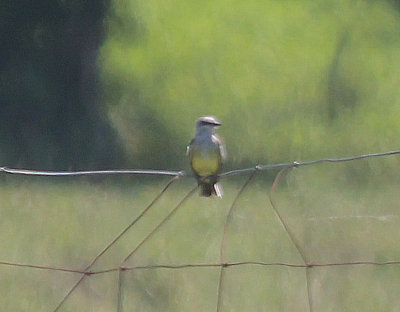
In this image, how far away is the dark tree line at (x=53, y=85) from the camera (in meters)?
9.16

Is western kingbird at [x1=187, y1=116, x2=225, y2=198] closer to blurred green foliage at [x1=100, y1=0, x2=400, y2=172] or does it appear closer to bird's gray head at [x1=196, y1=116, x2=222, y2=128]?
bird's gray head at [x1=196, y1=116, x2=222, y2=128]

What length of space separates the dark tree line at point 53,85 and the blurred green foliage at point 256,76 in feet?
0.64

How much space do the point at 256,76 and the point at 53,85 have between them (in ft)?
5.93

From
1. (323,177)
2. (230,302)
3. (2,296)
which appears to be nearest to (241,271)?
(230,302)

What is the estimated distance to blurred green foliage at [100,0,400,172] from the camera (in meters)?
9.56

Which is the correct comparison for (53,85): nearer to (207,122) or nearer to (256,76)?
(256,76)

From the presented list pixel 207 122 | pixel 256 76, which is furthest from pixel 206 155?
pixel 256 76

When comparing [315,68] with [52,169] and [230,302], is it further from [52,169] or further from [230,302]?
[230,302]

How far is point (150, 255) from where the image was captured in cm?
712

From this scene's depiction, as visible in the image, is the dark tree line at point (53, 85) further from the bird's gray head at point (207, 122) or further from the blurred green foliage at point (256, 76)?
the bird's gray head at point (207, 122)

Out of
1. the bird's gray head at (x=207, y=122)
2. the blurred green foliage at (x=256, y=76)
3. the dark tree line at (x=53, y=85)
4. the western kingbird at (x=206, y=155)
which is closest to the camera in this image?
the western kingbird at (x=206, y=155)

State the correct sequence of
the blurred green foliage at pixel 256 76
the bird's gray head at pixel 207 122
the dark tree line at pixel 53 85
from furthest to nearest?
the blurred green foliage at pixel 256 76
the dark tree line at pixel 53 85
the bird's gray head at pixel 207 122

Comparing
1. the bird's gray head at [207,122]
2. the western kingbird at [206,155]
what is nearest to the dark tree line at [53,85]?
the bird's gray head at [207,122]

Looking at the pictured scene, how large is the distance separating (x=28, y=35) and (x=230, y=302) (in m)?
5.45
